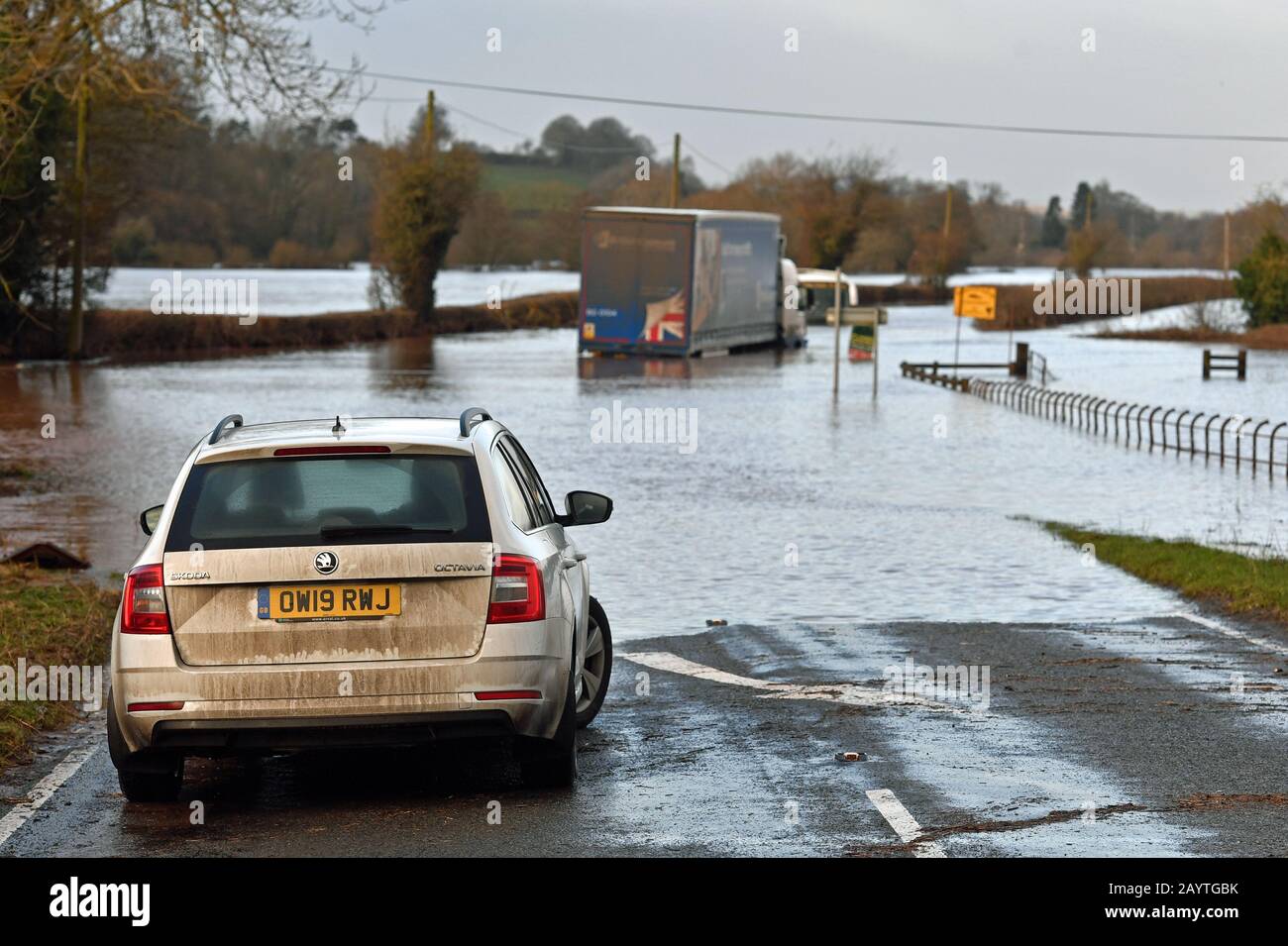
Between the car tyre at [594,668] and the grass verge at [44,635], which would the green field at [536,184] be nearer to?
the grass verge at [44,635]

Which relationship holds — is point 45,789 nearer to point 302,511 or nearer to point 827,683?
point 302,511

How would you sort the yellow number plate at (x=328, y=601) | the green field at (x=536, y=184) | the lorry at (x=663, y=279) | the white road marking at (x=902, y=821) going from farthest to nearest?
the green field at (x=536, y=184) → the lorry at (x=663, y=279) → the yellow number plate at (x=328, y=601) → the white road marking at (x=902, y=821)

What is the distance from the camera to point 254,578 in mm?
6875

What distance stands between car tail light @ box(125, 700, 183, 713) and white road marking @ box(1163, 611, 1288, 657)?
276 inches

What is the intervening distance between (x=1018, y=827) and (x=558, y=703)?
1780 mm

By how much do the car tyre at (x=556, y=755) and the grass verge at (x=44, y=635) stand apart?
2.49m

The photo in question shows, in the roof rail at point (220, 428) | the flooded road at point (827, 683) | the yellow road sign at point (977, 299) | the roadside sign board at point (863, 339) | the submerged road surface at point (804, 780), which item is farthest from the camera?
the yellow road sign at point (977, 299)

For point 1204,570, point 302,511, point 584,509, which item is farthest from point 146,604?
point 1204,570

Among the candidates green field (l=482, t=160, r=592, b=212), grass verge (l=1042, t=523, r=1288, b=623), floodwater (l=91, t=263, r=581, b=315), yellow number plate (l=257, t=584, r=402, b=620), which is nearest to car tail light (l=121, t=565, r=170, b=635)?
yellow number plate (l=257, t=584, r=402, b=620)

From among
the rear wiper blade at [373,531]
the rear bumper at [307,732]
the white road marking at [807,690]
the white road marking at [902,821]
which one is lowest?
the white road marking at [807,690]

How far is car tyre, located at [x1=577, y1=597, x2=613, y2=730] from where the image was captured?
8.81m

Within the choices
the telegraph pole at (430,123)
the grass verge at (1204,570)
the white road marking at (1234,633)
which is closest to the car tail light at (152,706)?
the white road marking at (1234,633)

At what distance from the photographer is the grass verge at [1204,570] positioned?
43.8ft

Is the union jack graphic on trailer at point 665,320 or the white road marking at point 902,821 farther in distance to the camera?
the union jack graphic on trailer at point 665,320
